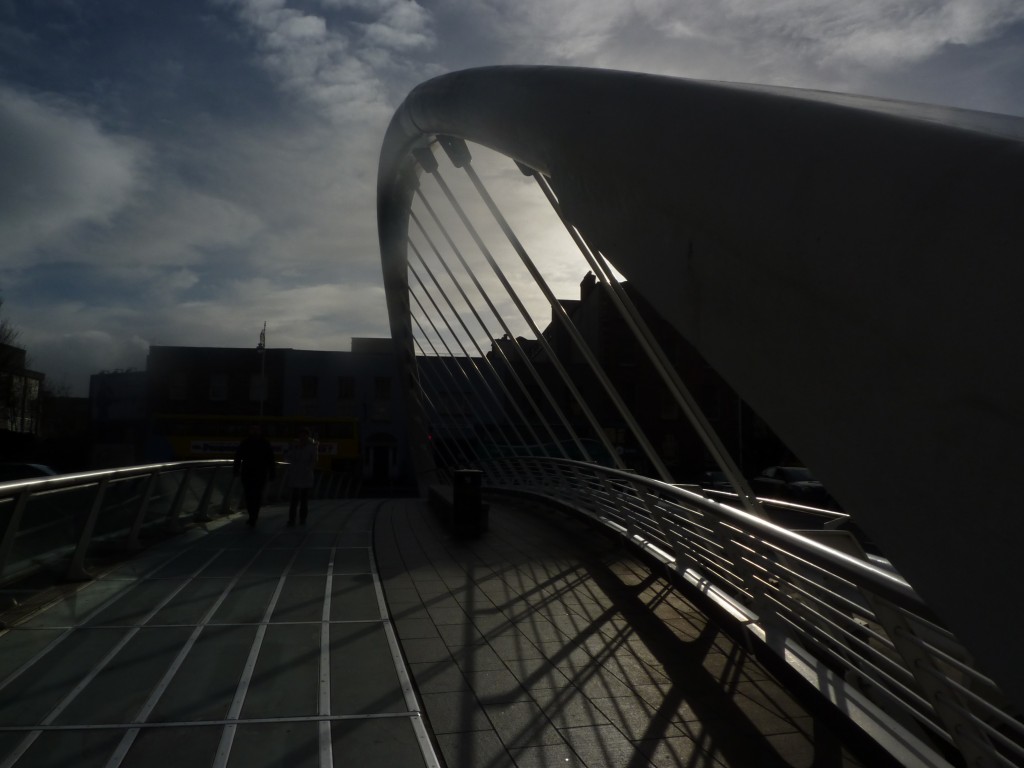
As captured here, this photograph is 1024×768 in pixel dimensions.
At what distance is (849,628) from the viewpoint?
17.6 feet

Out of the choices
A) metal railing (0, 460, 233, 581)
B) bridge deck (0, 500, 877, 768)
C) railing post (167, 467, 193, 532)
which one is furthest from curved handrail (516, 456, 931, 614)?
railing post (167, 467, 193, 532)

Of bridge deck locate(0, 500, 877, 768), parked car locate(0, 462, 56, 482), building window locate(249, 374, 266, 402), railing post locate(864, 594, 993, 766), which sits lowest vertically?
bridge deck locate(0, 500, 877, 768)

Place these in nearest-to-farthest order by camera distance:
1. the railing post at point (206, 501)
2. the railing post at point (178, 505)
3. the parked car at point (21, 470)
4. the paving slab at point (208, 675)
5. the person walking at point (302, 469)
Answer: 1. the paving slab at point (208, 675)
2. the railing post at point (178, 505)
3. the railing post at point (206, 501)
4. the person walking at point (302, 469)
5. the parked car at point (21, 470)

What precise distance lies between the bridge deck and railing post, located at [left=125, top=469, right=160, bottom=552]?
865 mm

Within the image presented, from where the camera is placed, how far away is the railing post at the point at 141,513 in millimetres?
8398

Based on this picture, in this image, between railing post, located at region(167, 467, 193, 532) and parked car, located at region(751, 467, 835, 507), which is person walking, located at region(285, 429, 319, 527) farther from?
parked car, located at region(751, 467, 835, 507)

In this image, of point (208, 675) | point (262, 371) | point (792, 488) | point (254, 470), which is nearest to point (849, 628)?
point (208, 675)

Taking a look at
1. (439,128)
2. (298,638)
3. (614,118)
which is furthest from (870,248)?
(439,128)

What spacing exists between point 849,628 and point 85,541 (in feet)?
18.3

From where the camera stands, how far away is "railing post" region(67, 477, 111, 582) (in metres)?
6.77

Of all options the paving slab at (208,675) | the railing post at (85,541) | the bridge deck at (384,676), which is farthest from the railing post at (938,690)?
the railing post at (85,541)

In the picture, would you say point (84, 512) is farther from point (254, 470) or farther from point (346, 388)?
point (346, 388)

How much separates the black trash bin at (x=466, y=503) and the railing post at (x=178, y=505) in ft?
10.3

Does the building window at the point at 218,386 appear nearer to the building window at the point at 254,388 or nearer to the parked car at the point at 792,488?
the building window at the point at 254,388
